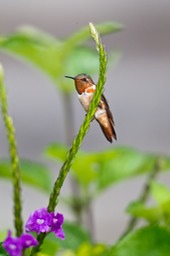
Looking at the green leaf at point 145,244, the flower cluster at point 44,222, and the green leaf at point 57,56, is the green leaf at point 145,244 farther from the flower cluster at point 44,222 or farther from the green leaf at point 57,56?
the green leaf at point 57,56

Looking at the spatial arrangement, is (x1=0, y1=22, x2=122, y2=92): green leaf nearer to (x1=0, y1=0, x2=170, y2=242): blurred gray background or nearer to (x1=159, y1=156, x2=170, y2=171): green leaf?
(x1=159, y1=156, x2=170, y2=171): green leaf

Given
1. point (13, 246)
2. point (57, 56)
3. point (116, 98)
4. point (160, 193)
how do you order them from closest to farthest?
point (13, 246) → point (160, 193) → point (57, 56) → point (116, 98)

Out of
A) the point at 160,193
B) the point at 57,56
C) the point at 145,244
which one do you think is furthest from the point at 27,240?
the point at 57,56

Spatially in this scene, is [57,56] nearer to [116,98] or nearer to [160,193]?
[160,193]

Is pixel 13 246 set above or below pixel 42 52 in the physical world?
below

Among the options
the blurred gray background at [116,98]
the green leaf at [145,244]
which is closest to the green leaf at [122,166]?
the green leaf at [145,244]

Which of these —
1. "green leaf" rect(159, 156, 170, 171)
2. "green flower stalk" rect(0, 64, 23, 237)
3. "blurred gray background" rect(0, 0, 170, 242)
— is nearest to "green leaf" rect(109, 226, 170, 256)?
"green flower stalk" rect(0, 64, 23, 237)

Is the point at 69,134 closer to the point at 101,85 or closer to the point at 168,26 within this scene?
the point at 101,85

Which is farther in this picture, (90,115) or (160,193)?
(160,193)
